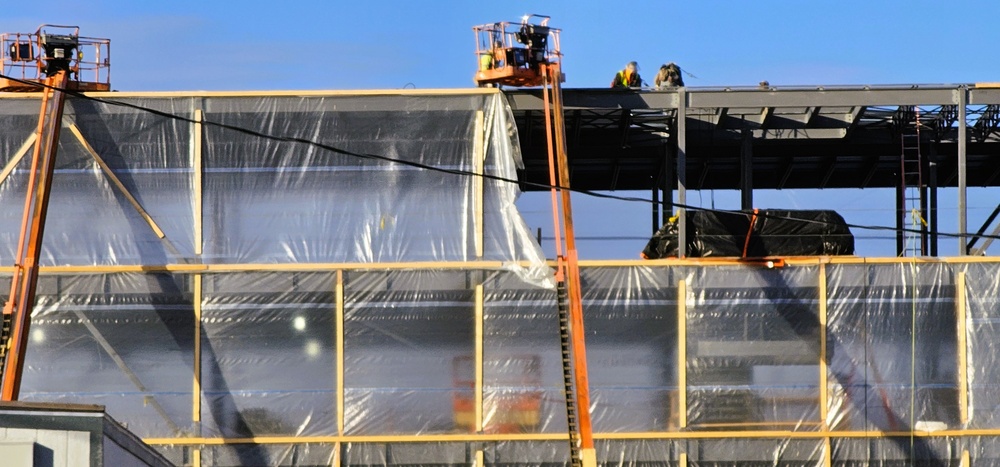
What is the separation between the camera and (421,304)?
25.5 m

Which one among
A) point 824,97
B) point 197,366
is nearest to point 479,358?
point 197,366

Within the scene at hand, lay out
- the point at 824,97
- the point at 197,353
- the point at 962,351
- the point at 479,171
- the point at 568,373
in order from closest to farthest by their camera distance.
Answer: the point at 568,373, the point at 197,353, the point at 962,351, the point at 479,171, the point at 824,97

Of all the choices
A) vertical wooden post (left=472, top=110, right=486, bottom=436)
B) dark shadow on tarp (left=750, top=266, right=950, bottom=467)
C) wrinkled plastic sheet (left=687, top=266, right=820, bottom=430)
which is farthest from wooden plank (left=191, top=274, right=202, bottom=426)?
dark shadow on tarp (left=750, top=266, right=950, bottom=467)

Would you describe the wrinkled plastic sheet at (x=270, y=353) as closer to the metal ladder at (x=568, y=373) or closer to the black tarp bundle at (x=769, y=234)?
the metal ladder at (x=568, y=373)

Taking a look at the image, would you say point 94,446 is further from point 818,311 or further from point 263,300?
point 818,311

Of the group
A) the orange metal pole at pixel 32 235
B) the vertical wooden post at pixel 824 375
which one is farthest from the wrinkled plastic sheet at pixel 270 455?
the vertical wooden post at pixel 824 375

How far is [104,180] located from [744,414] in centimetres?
1233

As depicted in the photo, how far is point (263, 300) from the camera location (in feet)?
83.4

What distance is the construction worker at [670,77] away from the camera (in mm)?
28219

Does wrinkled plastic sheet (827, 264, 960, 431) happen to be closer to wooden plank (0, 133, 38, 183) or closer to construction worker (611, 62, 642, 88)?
construction worker (611, 62, 642, 88)

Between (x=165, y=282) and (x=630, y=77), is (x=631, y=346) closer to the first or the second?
(x=630, y=77)

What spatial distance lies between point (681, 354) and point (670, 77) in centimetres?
592

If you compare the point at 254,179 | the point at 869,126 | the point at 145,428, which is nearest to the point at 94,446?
the point at 145,428

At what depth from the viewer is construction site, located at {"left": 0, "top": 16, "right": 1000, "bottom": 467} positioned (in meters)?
25.1
